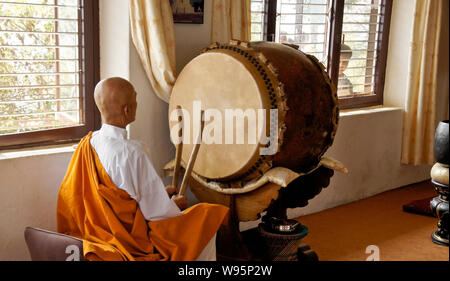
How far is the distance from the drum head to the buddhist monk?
461 mm

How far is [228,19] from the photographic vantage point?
329 cm

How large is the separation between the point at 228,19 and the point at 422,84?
2247 millimetres

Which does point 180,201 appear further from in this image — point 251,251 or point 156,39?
point 156,39

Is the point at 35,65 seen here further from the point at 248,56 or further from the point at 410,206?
the point at 410,206

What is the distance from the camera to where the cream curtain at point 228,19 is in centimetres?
325

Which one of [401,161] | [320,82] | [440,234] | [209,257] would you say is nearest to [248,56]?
[320,82]

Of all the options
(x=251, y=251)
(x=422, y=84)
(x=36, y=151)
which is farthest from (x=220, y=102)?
(x=422, y=84)

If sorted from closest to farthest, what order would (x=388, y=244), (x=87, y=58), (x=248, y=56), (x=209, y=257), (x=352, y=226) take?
(x=209, y=257) → (x=248, y=56) → (x=87, y=58) → (x=388, y=244) → (x=352, y=226)

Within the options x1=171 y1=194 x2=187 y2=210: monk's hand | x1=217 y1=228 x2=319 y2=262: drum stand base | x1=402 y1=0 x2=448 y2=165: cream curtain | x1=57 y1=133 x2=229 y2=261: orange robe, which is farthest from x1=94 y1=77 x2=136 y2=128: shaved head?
x1=402 y1=0 x2=448 y2=165: cream curtain

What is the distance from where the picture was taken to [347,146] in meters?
4.39

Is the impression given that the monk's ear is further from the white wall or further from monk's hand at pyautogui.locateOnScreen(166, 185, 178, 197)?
the white wall

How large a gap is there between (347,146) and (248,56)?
6.22ft

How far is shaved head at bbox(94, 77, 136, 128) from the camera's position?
7.60ft

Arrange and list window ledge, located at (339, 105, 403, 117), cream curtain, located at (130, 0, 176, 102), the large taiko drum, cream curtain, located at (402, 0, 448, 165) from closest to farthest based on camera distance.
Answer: the large taiko drum, cream curtain, located at (130, 0, 176, 102), window ledge, located at (339, 105, 403, 117), cream curtain, located at (402, 0, 448, 165)
